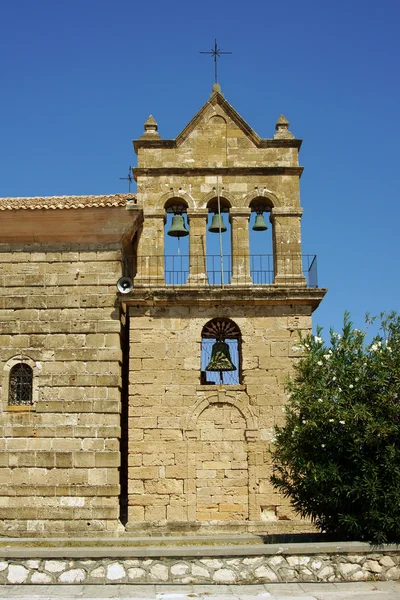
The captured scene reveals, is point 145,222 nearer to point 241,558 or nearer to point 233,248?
point 233,248

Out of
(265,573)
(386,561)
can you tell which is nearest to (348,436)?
(386,561)

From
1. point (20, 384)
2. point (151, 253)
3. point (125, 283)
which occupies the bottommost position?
point (20, 384)

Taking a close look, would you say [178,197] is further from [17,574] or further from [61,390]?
[17,574]

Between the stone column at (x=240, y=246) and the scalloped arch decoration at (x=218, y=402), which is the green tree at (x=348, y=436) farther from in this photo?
the stone column at (x=240, y=246)

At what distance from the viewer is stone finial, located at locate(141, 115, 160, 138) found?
17.8 metres

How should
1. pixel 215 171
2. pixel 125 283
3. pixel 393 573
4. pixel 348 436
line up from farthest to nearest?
pixel 215 171, pixel 125 283, pixel 348 436, pixel 393 573

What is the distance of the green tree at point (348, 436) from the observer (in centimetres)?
1144

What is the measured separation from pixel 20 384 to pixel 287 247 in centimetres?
667

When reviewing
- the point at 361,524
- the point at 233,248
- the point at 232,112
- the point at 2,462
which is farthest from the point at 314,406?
the point at 232,112

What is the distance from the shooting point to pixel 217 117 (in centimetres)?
1791

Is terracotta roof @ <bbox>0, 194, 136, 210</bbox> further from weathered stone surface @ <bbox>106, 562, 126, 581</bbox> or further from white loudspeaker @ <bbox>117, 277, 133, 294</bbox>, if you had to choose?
weathered stone surface @ <bbox>106, 562, 126, 581</bbox>

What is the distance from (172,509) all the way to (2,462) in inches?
146

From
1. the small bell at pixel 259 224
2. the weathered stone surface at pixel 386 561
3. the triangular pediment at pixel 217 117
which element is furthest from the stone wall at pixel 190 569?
the triangular pediment at pixel 217 117

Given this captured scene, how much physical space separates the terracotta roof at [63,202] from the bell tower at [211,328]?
0.65 meters
